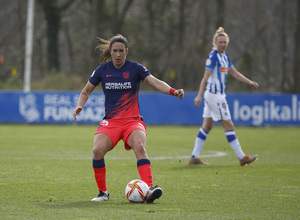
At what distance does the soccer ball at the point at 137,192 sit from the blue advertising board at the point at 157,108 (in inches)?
667

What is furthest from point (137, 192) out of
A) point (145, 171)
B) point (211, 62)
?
point (211, 62)

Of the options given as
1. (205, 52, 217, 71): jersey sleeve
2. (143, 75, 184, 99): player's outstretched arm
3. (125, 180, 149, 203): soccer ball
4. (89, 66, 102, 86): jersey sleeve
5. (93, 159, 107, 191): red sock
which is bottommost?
(125, 180, 149, 203): soccer ball

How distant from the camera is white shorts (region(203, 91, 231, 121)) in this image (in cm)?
1085

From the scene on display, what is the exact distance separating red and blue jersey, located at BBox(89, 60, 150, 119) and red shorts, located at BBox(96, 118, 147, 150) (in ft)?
0.22

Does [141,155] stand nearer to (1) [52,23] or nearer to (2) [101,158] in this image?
(2) [101,158]

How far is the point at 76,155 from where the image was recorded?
12531mm

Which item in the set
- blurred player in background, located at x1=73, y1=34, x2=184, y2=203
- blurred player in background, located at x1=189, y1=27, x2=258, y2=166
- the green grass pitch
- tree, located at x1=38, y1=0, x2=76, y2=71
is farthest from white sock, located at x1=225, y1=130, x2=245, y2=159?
tree, located at x1=38, y1=0, x2=76, y2=71

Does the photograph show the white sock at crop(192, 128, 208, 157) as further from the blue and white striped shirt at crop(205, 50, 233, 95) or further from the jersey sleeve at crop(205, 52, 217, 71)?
the jersey sleeve at crop(205, 52, 217, 71)

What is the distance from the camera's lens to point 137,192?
6.54 metres

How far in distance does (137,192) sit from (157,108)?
17933 millimetres

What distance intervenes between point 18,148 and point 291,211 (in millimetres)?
9168

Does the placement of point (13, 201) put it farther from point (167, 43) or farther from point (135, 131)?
point (167, 43)

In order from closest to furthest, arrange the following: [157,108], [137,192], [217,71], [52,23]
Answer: [137,192] → [217,71] → [157,108] → [52,23]

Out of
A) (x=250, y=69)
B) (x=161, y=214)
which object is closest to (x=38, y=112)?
(x=250, y=69)
